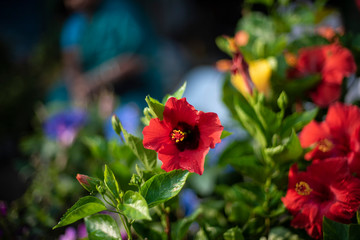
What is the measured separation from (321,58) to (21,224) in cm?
49

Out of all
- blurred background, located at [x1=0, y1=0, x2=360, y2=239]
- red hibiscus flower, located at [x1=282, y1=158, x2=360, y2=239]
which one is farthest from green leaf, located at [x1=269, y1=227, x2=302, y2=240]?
blurred background, located at [x1=0, y1=0, x2=360, y2=239]

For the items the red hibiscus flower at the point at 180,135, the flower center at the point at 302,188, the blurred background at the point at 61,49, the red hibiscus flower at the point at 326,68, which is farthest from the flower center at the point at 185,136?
the blurred background at the point at 61,49

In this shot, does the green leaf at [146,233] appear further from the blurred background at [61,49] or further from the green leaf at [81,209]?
the blurred background at [61,49]

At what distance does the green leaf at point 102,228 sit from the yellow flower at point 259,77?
241mm

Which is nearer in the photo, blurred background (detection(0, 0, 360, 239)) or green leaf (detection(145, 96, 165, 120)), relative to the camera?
green leaf (detection(145, 96, 165, 120))

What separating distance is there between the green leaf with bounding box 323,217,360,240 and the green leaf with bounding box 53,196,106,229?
199 millimetres

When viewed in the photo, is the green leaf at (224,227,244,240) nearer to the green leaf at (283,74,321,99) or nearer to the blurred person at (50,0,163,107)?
the green leaf at (283,74,321,99)

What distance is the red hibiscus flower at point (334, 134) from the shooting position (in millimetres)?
336

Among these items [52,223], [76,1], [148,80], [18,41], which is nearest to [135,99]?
[148,80]

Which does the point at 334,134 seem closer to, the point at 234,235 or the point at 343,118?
the point at 343,118

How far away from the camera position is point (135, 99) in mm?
1870

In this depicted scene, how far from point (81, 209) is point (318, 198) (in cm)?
23

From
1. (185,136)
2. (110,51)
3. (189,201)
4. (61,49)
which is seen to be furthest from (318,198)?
(61,49)

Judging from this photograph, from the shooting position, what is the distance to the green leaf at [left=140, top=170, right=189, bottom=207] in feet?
0.90
